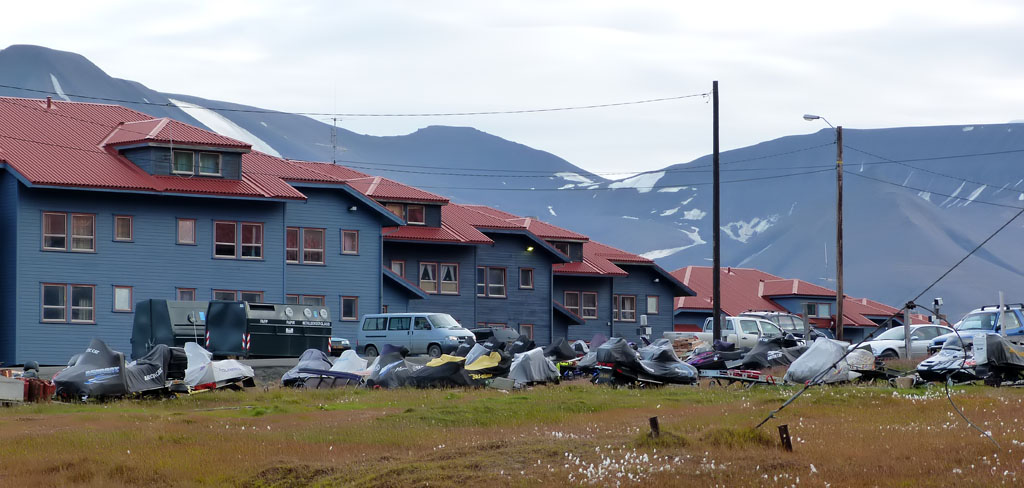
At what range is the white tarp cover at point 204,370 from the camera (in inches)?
1243

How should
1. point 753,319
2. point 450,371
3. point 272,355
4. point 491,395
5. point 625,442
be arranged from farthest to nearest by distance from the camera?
point 753,319 < point 272,355 < point 450,371 < point 491,395 < point 625,442

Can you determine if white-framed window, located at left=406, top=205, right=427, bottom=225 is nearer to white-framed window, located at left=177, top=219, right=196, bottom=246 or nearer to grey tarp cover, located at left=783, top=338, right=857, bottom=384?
white-framed window, located at left=177, top=219, right=196, bottom=246

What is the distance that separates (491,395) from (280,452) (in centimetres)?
1084

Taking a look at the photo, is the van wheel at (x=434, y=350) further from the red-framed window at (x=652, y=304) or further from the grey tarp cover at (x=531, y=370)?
the red-framed window at (x=652, y=304)

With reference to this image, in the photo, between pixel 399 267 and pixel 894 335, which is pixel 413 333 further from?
pixel 894 335

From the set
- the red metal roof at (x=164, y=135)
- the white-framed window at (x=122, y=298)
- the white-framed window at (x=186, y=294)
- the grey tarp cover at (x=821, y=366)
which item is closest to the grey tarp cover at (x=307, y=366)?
the grey tarp cover at (x=821, y=366)

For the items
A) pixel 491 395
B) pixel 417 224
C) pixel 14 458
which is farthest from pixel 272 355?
pixel 14 458

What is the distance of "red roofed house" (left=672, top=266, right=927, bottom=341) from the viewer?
93812 mm

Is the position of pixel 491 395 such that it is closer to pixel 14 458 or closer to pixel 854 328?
pixel 14 458

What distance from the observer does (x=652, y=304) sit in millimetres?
80625

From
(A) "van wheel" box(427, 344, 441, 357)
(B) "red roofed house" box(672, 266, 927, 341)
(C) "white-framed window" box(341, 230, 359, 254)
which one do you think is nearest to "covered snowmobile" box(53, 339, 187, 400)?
(A) "van wheel" box(427, 344, 441, 357)

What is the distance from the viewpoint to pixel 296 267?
5656 centimetres

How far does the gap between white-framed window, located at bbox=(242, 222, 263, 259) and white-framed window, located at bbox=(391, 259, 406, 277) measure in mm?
10023

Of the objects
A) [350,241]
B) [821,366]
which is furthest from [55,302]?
[821,366]
